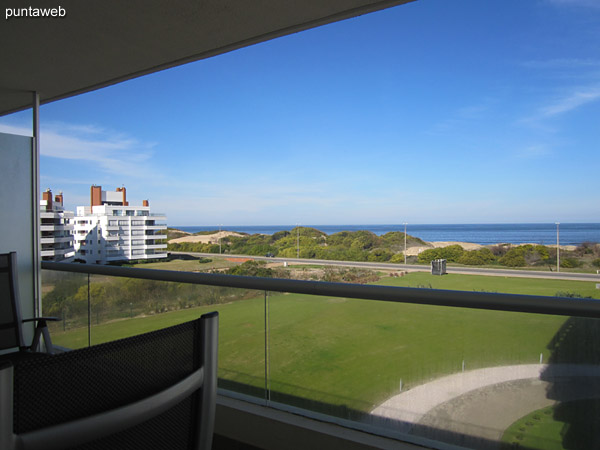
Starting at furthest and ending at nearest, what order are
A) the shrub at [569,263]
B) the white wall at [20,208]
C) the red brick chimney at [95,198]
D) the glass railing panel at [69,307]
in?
the shrub at [569,263]
the red brick chimney at [95,198]
the white wall at [20,208]
the glass railing panel at [69,307]

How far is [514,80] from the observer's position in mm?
39062

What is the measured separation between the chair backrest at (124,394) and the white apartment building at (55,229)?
4.46 meters

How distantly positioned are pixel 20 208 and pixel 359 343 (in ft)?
13.3

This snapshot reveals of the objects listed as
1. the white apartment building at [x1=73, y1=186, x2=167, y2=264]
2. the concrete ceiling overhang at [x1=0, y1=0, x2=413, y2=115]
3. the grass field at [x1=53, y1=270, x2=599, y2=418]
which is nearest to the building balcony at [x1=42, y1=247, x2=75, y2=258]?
the white apartment building at [x1=73, y1=186, x2=167, y2=264]

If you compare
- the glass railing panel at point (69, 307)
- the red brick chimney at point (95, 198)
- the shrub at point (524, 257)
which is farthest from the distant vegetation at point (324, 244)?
the glass railing panel at point (69, 307)

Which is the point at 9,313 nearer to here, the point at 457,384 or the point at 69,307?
the point at 69,307

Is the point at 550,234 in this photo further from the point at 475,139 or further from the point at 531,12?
the point at 531,12

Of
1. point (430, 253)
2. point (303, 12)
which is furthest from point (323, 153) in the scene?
point (303, 12)

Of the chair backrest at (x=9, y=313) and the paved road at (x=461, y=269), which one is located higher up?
the chair backrest at (x=9, y=313)

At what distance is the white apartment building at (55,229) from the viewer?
14.8 feet

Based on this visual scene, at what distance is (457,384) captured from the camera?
1897mm

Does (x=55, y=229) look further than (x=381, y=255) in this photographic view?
No

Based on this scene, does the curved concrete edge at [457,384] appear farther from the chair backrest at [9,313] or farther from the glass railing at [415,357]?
the chair backrest at [9,313]

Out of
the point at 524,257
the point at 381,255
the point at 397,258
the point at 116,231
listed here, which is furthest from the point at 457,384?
the point at 524,257
